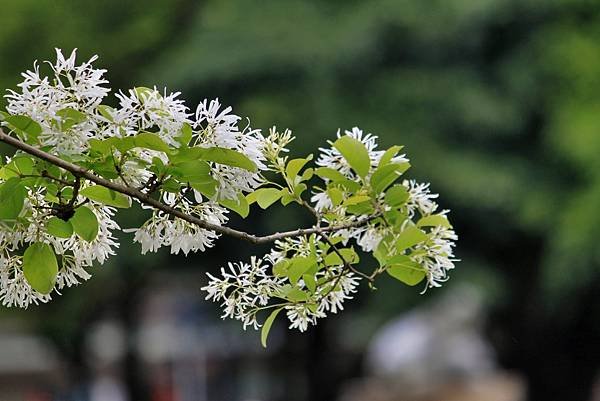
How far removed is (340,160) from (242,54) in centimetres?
791

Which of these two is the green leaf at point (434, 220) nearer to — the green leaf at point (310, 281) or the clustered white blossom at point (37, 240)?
the green leaf at point (310, 281)

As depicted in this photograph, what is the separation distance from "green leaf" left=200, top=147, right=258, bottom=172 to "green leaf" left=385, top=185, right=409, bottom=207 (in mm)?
217

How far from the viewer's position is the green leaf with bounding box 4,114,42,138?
3.68ft

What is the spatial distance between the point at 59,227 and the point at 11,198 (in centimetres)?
7

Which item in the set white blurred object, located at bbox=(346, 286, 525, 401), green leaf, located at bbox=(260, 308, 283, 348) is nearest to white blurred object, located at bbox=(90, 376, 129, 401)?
white blurred object, located at bbox=(346, 286, 525, 401)

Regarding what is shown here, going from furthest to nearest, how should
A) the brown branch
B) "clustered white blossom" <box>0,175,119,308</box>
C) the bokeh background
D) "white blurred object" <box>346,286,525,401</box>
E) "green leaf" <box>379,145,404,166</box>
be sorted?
"white blurred object" <box>346,286,525,401</box>, the bokeh background, "green leaf" <box>379,145,404,166</box>, "clustered white blossom" <box>0,175,119,308</box>, the brown branch

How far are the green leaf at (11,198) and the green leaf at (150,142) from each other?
0.43 feet

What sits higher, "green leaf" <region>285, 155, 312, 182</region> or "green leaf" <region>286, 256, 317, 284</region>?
"green leaf" <region>285, 155, 312, 182</region>

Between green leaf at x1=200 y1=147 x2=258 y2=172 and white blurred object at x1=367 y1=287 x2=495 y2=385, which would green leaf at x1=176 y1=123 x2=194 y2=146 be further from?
white blurred object at x1=367 y1=287 x2=495 y2=385

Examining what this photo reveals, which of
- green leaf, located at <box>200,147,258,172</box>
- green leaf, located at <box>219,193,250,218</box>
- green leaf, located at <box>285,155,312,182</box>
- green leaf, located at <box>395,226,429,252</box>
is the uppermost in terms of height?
green leaf, located at <box>285,155,312,182</box>

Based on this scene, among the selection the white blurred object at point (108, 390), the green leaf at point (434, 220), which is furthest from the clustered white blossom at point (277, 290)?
the white blurred object at point (108, 390)

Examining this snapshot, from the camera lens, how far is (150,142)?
3.79 ft

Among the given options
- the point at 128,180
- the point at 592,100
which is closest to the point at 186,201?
the point at 128,180

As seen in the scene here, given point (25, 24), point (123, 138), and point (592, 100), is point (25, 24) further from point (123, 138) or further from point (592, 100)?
point (123, 138)
